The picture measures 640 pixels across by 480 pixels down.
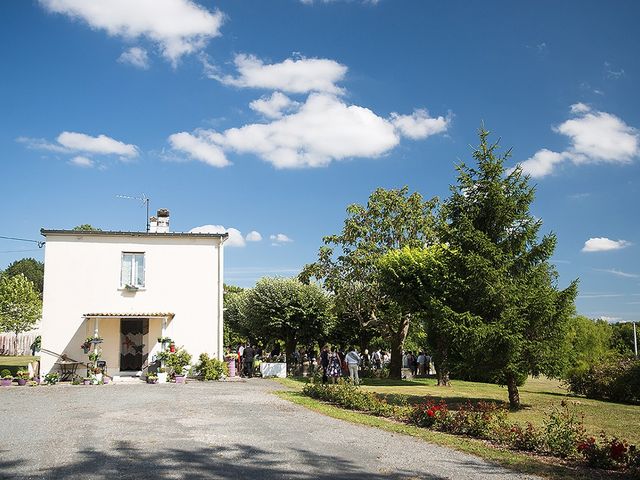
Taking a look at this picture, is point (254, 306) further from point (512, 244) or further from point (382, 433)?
point (382, 433)

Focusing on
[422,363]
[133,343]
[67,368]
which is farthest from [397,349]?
[67,368]

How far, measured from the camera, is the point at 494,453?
933 cm

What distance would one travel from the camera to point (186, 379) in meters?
24.2

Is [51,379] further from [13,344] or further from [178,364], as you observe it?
[13,344]

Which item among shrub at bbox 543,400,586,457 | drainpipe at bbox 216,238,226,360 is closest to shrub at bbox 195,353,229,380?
drainpipe at bbox 216,238,226,360

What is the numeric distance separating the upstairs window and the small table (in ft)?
13.0

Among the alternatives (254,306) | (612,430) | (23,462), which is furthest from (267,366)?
(23,462)

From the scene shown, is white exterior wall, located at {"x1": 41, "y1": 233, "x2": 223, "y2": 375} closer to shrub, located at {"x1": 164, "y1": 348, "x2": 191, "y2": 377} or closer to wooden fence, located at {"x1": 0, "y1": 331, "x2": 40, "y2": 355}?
shrub, located at {"x1": 164, "y1": 348, "x2": 191, "y2": 377}

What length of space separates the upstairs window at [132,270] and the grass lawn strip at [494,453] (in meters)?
13.7

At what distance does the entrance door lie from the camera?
24703mm

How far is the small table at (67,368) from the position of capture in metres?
23.4

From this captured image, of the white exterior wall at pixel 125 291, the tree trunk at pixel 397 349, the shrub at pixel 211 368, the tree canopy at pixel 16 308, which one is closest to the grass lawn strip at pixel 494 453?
the shrub at pixel 211 368

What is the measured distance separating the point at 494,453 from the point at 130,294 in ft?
62.8

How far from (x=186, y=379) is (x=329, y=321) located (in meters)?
9.68
